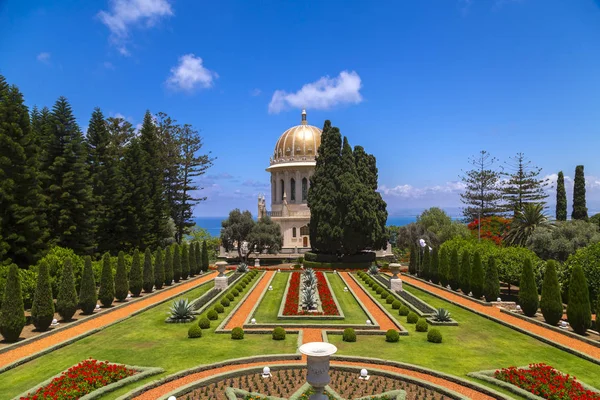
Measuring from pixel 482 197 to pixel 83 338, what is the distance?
57.2 m

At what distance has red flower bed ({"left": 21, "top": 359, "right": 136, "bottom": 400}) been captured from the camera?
10.7 m

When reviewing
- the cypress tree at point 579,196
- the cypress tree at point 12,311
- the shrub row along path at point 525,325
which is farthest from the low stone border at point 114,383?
the cypress tree at point 579,196

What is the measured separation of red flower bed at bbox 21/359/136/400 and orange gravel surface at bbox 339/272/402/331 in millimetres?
10714

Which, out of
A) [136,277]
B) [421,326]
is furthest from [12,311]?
[421,326]

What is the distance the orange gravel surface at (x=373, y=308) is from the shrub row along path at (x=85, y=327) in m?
12.2

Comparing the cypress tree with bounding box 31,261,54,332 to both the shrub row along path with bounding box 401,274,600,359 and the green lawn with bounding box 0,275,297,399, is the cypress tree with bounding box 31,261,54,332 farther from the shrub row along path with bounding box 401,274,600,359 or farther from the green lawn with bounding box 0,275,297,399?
the shrub row along path with bounding box 401,274,600,359

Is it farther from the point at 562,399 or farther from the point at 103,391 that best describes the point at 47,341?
the point at 562,399

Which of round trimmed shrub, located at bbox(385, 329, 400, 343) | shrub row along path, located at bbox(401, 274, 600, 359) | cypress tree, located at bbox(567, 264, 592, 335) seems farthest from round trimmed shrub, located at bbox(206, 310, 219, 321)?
cypress tree, located at bbox(567, 264, 592, 335)

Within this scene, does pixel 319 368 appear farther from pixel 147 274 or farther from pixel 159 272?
pixel 159 272

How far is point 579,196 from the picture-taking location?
48.9 meters

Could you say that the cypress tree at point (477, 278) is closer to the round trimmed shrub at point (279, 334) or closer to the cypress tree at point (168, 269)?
the round trimmed shrub at point (279, 334)

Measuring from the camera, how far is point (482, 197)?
6119 centimetres

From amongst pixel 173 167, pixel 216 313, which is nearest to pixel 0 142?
pixel 216 313

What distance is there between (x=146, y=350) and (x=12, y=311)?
219 inches
